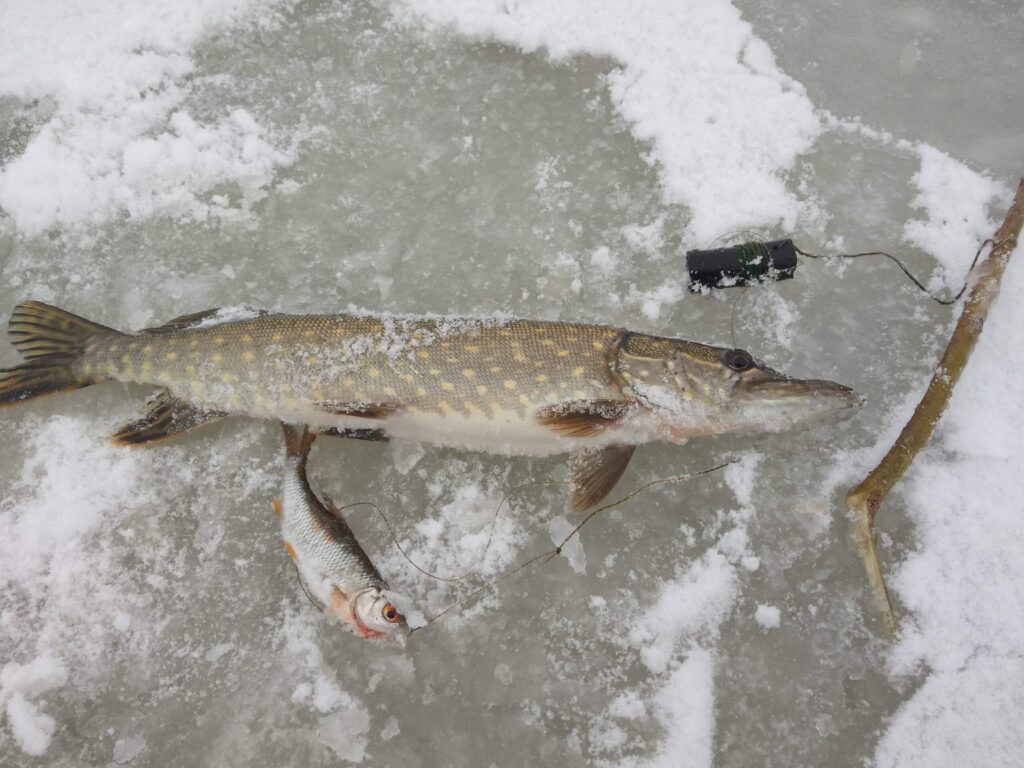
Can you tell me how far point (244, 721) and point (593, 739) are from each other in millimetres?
1376

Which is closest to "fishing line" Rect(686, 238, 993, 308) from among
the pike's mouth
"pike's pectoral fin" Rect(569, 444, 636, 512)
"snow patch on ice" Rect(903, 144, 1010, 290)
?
"snow patch on ice" Rect(903, 144, 1010, 290)

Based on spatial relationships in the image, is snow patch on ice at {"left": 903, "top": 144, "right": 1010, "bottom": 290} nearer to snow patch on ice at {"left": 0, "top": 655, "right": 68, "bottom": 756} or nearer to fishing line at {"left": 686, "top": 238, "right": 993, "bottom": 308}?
fishing line at {"left": 686, "top": 238, "right": 993, "bottom": 308}

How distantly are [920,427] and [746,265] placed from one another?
38.6 inches

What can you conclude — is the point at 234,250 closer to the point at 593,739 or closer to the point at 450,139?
the point at 450,139

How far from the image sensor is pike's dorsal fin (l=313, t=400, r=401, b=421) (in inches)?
108

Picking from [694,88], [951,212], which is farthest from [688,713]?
[694,88]

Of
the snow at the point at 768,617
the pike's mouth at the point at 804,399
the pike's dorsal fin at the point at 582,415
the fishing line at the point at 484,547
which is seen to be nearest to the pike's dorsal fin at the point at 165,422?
the fishing line at the point at 484,547

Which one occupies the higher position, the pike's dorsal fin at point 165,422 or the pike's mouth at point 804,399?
the pike's mouth at point 804,399

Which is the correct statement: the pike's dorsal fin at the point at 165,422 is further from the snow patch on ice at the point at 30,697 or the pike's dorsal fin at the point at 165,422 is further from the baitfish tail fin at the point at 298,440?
the snow patch on ice at the point at 30,697

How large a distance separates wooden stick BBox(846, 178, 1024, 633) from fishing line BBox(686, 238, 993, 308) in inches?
5.9

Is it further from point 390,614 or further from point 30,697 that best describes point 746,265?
point 30,697

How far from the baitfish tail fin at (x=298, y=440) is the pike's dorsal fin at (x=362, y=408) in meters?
0.16

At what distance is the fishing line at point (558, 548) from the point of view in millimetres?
2730

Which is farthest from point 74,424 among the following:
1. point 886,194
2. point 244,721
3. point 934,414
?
point 886,194
